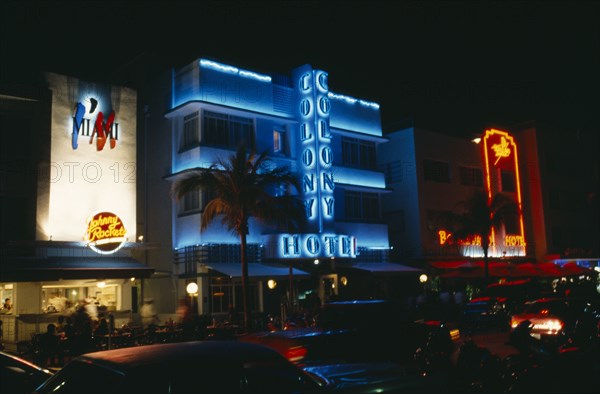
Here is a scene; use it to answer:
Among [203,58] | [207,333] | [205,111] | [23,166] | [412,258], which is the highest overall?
[203,58]

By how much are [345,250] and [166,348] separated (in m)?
24.0

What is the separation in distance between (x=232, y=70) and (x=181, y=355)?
78.3 ft

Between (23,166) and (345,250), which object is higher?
(23,166)

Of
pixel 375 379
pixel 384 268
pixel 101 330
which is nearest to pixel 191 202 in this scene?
pixel 101 330

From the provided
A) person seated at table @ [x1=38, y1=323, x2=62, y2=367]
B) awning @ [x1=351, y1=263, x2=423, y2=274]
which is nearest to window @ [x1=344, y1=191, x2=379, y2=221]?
awning @ [x1=351, y1=263, x2=423, y2=274]

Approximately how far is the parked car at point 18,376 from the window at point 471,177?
3388 cm

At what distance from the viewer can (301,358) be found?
10594 mm

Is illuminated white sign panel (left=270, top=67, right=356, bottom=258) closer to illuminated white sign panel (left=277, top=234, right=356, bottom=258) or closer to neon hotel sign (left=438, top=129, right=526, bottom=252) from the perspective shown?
illuminated white sign panel (left=277, top=234, right=356, bottom=258)

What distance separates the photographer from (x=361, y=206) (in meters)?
33.2

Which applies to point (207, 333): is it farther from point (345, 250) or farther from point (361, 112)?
point (361, 112)

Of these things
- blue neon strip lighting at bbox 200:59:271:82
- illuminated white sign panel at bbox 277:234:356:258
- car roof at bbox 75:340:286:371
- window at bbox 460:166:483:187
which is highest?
blue neon strip lighting at bbox 200:59:271:82

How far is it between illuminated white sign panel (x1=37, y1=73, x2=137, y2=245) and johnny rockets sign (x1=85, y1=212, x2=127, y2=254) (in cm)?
136

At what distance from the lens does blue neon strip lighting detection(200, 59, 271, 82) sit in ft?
89.2

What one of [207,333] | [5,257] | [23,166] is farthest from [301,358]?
[23,166]
